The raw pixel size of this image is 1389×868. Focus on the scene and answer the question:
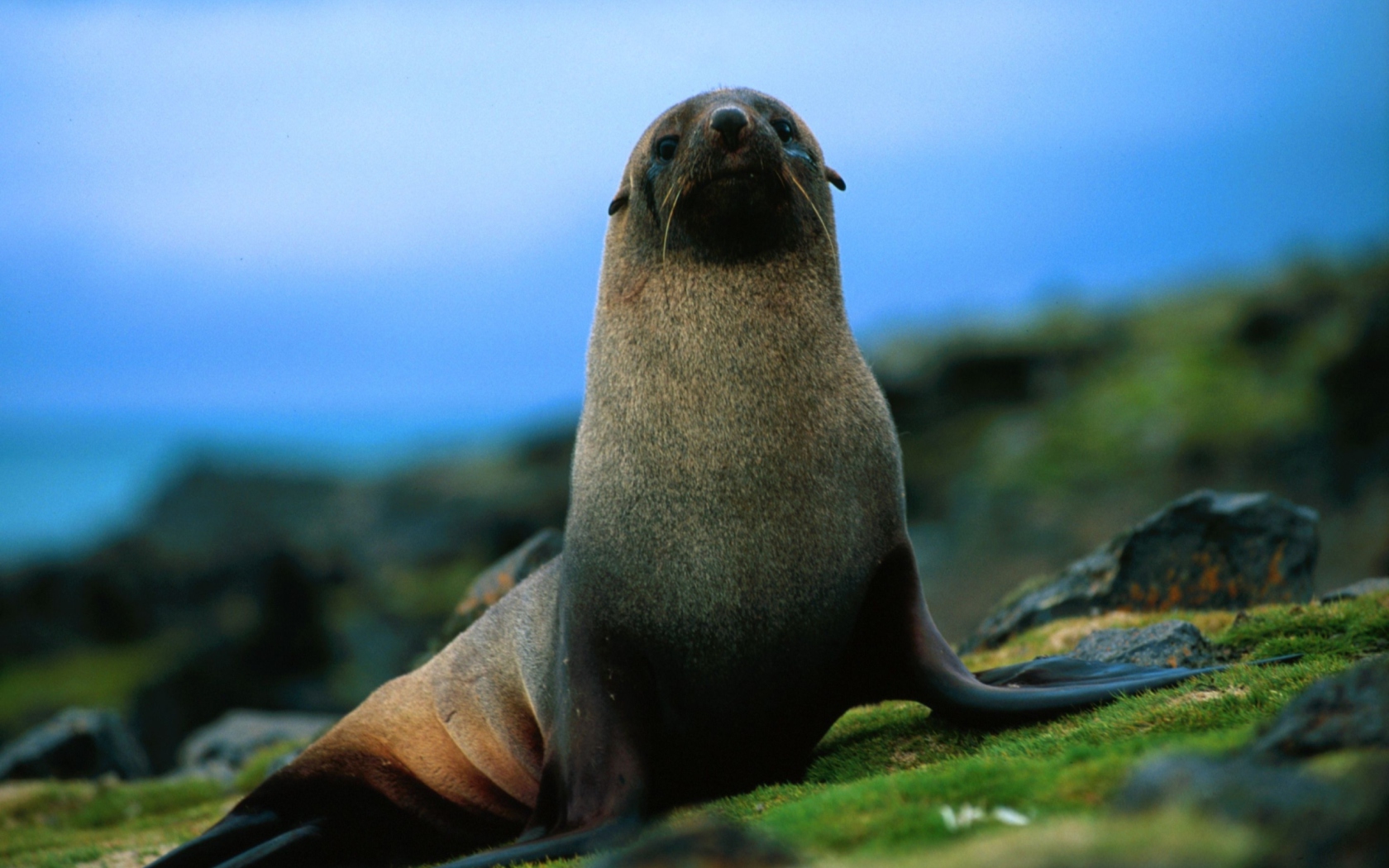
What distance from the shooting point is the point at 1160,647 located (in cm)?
702

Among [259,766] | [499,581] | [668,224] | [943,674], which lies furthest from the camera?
[259,766]

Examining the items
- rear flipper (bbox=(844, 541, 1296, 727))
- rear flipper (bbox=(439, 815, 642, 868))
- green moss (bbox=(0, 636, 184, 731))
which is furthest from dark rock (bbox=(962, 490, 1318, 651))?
green moss (bbox=(0, 636, 184, 731))

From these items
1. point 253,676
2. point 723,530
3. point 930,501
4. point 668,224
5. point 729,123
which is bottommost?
point 253,676

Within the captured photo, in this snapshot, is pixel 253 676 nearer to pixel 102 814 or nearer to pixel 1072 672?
pixel 102 814

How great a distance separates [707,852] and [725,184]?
4031mm

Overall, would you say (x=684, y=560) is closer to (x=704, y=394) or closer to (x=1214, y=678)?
(x=704, y=394)

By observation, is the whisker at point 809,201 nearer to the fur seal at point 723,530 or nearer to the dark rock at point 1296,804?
the fur seal at point 723,530

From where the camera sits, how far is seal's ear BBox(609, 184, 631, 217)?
273 inches

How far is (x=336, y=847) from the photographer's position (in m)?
7.52

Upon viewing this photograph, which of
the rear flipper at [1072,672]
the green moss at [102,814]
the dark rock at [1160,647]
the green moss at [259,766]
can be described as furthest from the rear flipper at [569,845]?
the green moss at [259,766]

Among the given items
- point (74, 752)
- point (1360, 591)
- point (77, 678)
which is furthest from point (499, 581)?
point (77, 678)

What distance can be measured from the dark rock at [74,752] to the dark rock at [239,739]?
28.7 inches

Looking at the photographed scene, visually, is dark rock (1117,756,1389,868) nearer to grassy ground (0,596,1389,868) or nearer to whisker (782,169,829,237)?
grassy ground (0,596,1389,868)

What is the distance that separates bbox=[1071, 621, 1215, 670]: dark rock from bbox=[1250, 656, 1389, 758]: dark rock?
11.1 feet
